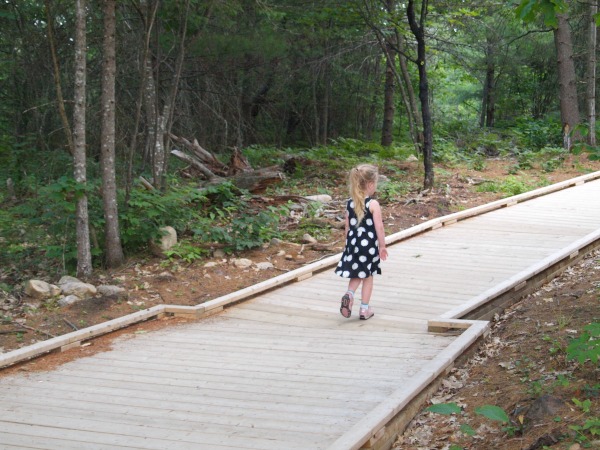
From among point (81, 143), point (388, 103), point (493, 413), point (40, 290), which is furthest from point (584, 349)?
point (388, 103)

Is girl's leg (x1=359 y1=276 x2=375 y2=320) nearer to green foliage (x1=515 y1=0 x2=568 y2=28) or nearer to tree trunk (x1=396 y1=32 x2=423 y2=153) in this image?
green foliage (x1=515 y1=0 x2=568 y2=28)

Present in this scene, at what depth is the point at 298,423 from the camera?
439 centimetres

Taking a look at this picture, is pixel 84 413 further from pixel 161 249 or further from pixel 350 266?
pixel 161 249

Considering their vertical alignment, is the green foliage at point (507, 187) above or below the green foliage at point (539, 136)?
below

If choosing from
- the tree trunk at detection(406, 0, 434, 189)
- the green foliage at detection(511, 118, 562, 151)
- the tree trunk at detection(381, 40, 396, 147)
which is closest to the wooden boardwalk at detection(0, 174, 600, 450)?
the tree trunk at detection(406, 0, 434, 189)

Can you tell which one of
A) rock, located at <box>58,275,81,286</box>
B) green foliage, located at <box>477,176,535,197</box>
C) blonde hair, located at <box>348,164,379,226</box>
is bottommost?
rock, located at <box>58,275,81,286</box>

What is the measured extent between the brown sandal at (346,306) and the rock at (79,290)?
10.3ft

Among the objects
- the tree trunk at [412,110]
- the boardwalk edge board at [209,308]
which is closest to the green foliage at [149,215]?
the boardwalk edge board at [209,308]

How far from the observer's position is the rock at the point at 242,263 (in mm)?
9523

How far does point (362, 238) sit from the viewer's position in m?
6.79

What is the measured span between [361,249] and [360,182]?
0.66m

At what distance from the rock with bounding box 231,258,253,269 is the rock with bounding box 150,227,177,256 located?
0.93 meters

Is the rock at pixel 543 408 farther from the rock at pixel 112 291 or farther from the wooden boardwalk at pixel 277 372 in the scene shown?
the rock at pixel 112 291

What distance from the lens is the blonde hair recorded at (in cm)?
663
